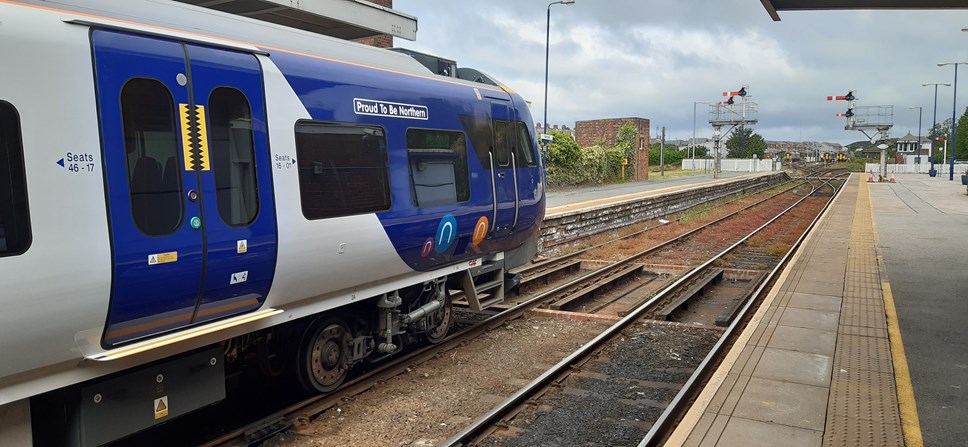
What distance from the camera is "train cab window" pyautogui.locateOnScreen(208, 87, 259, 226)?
466 centimetres

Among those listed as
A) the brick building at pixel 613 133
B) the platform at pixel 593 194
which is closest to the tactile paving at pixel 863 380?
the platform at pixel 593 194

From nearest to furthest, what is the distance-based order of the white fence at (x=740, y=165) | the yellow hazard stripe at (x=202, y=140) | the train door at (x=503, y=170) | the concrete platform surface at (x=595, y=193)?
1. the yellow hazard stripe at (x=202, y=140)
2. the train door at (x=503, y=170)
3. the concrete platform surface at (x=595, y=193)
4. the white fence at (x=740, y=165)

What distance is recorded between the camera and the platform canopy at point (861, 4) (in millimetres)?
11238

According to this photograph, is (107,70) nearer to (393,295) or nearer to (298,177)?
(298,177)

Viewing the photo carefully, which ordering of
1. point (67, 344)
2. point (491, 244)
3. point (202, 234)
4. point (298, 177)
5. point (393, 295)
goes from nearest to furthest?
point (67, 344), point (202, 234), point (298, 177), point (393, 295), point (491, 244)

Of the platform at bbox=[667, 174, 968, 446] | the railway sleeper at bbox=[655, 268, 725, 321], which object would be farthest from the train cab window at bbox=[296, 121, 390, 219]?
the railway sleeper at bbox=[655, 268, 725, 321]

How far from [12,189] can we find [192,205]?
41.2 inches

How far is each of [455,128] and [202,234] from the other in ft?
11.2

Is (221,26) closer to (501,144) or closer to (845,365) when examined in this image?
(501,144)

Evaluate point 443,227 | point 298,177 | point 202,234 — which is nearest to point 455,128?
point 443,227

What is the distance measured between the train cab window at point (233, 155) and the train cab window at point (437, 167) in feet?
6.36

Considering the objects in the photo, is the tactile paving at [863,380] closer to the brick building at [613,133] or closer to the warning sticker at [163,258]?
the warning sticker at [163,258]

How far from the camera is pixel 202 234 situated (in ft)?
14.7

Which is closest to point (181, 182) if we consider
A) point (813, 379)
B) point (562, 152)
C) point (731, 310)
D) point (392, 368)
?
point (392, 368)
